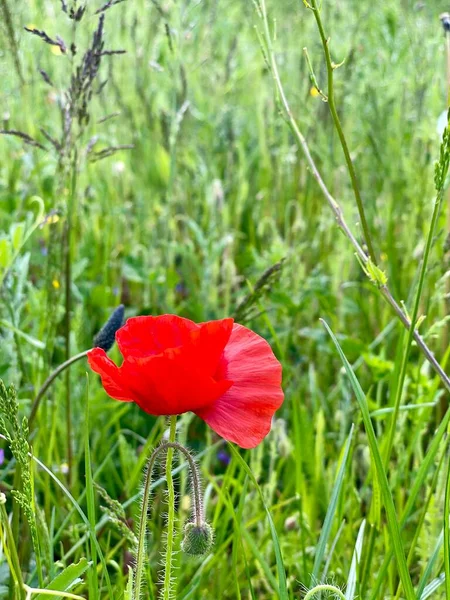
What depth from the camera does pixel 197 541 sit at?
794mm

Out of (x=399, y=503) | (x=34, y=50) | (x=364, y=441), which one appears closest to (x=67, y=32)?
(x=34, y=50)

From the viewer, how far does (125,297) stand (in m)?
2.47

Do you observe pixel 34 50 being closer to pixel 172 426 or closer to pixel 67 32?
pixel 67 32

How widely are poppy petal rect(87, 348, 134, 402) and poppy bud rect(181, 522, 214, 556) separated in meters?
0.14

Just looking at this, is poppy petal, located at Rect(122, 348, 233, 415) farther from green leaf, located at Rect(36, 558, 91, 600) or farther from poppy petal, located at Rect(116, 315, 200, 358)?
green leaf, located at Rect(36, 558, 91, 600)

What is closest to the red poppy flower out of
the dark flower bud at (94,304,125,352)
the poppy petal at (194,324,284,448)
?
the poppy petal at (194,324,284,448)

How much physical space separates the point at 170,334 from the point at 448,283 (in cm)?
109

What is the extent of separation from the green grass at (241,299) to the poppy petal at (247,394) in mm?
77

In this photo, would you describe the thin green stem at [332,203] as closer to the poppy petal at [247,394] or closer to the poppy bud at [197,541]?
the poppy petal at [247,394]

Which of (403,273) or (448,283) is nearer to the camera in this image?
(448,283)

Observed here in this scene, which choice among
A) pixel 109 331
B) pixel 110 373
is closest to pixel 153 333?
pixel 110 373

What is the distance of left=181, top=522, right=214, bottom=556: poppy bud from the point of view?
0.79m

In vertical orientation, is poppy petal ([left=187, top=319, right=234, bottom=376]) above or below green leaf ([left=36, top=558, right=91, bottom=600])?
above

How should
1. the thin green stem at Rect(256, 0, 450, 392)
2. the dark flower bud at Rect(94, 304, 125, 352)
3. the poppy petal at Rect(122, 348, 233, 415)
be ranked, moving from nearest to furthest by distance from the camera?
the poppy petal at Rect(122, 348, 233, 415) → the thin green stem at Rect(256, 0, 450, 392) → the dark flower bud at Rect(94, 304, 125, 352)
